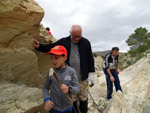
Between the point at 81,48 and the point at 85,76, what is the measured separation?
31.1 inches

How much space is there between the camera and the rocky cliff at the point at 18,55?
2715 mm

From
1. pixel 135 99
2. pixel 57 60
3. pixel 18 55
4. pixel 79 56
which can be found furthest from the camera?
pixel 135 99

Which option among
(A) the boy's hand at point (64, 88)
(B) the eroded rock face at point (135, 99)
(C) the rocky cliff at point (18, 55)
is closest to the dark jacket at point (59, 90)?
(A) the boy's hand at point (64, 88)

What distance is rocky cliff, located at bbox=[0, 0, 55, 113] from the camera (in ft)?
8.91

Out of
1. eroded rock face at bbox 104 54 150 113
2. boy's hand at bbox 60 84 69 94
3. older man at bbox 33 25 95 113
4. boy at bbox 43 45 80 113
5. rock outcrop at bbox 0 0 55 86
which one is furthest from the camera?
eroded rock face at bbox 104 54 150 113

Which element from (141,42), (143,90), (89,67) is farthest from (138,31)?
(89,67)

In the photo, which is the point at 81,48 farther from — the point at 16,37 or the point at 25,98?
the point at 25,98

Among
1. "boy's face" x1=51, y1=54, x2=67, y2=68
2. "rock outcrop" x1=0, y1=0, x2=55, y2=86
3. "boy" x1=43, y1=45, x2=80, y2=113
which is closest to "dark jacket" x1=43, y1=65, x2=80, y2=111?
"boy" x1=43, y1=45, x2=80, y2=113

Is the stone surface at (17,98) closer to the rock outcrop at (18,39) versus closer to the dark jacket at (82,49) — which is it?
the rock outcrop at (18,39)

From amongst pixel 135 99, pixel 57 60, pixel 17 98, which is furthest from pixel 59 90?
pixel 135 99

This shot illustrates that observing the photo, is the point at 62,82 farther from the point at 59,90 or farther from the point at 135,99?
the point at 135,99

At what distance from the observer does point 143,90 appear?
6199mm

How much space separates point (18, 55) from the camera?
317 centimetres

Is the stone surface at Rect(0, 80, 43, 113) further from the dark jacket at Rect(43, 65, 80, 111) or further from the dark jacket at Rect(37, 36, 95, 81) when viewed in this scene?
the dark jacket at Rect(37, 36, 95, 81)
